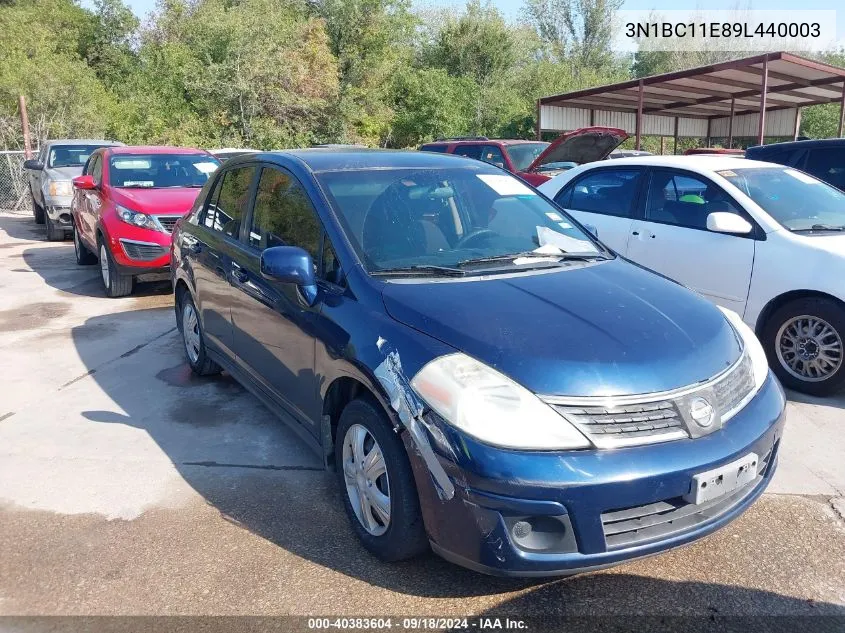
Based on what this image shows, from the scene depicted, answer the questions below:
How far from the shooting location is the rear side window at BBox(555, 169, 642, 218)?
6.26 m

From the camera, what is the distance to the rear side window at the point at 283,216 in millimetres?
3643

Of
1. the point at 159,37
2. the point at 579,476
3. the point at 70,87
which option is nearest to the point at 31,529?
the point at 579,476

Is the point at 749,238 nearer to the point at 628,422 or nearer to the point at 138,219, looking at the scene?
the point at 628,422

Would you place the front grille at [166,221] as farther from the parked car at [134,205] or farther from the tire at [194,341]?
the tire at [194,341]

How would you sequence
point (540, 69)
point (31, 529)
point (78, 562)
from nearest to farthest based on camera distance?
point (78, 562) < point (31, 529) < point (540, 69)

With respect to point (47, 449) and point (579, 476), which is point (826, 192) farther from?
point (47, 449)

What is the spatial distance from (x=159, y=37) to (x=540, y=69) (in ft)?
62.7

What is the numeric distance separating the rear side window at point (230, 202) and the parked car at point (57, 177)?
29.7 feet

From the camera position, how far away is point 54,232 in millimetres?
13258

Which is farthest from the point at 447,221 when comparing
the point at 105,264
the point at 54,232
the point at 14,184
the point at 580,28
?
the point at 580,28

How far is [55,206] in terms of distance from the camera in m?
12.8

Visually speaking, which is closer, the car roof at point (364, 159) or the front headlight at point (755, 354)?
the front headlight at point (755, 354)

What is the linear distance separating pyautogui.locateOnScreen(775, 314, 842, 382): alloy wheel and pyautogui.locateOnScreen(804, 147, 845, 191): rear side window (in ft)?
10.8

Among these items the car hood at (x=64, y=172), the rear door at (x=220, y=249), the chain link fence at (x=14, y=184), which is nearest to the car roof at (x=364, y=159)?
the rear door at (x=220, y=249)
